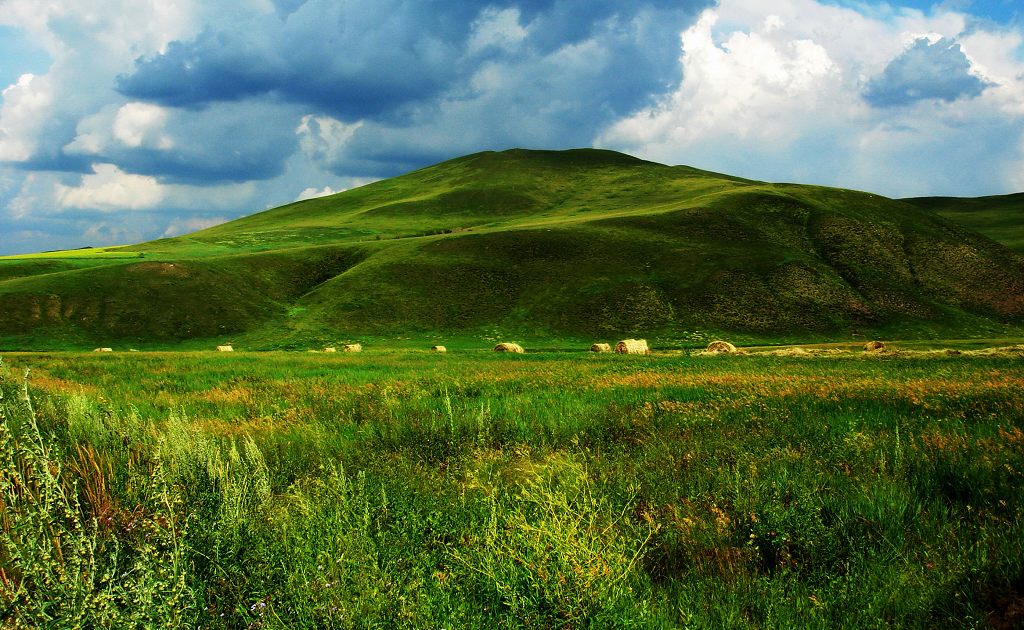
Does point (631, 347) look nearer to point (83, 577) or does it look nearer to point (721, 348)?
point (721, 348)

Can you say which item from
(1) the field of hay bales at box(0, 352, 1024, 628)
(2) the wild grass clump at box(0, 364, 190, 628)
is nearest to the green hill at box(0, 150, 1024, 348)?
(1) the field of hay bales at box(0, 352, 1024, 628)

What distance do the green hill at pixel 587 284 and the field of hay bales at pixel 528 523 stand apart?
208ft

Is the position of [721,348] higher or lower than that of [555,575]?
lower

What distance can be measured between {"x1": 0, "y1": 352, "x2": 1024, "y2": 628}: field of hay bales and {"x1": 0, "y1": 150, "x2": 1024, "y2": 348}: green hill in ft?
208

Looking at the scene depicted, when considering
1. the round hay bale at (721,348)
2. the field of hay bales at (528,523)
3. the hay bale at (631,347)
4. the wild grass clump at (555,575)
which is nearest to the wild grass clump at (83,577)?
the field of hay bales at (528,523)

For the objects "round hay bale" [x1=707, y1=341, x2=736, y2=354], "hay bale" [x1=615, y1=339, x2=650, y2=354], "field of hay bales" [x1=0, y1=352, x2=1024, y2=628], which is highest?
"field of hay bales" [x1=0, y1=352, x2=1024, y2=628]

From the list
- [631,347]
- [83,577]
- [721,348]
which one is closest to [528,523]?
[83,577]

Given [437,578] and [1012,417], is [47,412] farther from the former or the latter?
[1012,417]

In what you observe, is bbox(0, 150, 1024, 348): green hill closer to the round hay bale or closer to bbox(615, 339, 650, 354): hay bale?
bbox(615, 339, 650, 354): hay bale

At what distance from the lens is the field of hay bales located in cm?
362

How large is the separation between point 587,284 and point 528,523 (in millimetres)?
80146

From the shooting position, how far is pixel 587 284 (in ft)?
275

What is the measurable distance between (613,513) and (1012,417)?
7843 millimetres

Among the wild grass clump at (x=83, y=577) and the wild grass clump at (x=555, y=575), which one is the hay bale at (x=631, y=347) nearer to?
the wild grass clump at (x=555, y=575)
